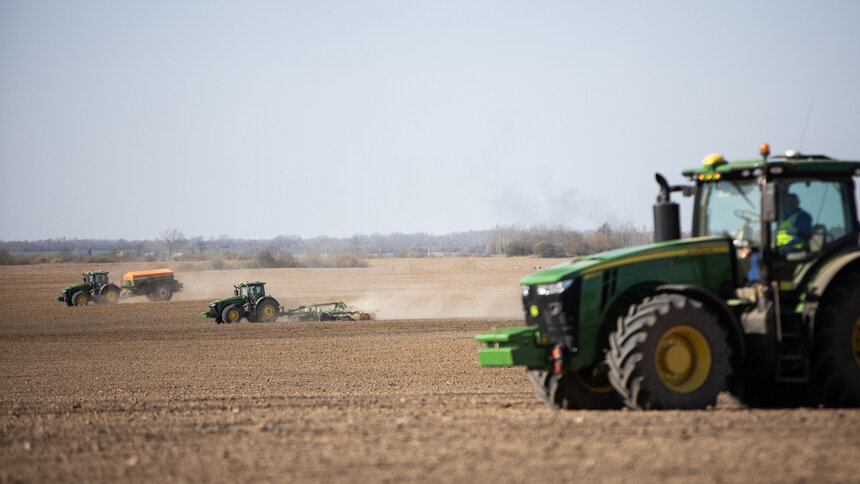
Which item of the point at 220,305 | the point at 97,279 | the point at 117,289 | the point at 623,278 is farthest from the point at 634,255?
the point at 97,279

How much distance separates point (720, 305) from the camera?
31.9 ft

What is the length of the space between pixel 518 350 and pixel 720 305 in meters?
2.19

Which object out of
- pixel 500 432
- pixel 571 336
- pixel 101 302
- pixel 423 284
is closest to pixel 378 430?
pixel 500 432

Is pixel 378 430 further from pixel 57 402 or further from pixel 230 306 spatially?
pixel 230 306

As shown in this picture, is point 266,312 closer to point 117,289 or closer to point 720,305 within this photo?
point 117,289

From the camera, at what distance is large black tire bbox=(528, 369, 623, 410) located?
10.6 m

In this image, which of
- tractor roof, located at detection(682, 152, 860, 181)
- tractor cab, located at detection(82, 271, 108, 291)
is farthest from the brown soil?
tractor cab, located at detection(82, 271, 108, 291)

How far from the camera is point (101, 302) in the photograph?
177ft

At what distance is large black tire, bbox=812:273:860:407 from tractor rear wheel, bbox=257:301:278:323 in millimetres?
32457

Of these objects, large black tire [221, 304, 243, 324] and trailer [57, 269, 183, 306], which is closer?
large black tire [221, 304, 243, 324]

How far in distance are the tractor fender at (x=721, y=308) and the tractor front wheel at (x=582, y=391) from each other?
1442 millimetres

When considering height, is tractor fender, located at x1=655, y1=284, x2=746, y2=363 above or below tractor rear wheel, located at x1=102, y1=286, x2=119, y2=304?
above

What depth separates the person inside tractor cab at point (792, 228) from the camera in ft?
33.5

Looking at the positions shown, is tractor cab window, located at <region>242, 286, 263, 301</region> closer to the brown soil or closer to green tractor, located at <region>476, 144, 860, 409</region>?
the brown soil
